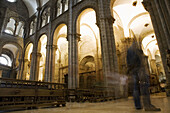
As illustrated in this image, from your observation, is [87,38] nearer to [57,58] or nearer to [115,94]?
[57,58]

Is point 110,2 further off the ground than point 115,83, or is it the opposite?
point 110,2

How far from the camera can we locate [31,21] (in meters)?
20.0

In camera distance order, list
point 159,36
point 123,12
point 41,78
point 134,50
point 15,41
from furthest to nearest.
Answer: point 41,78, point 15,41, point 123,12, point 159,36, point 134,50

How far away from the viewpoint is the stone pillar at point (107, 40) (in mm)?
8289

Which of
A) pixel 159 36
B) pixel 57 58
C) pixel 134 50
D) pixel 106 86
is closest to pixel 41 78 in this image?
pixel 57 58

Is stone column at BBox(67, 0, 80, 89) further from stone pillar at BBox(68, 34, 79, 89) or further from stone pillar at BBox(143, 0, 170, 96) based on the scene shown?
stone pillar at BBox(143, 0, 170, 96)


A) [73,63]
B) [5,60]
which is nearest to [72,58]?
[73,63]

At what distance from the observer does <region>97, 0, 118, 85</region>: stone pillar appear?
8289mm

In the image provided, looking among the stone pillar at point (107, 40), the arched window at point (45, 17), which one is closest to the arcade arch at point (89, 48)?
the arched window at point (45, 17)

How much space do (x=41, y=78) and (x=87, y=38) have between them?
11.3 meters

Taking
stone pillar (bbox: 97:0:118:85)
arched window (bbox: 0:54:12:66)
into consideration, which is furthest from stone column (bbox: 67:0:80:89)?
arched window (bbox: 0:54:12:66)

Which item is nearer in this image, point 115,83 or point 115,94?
point 115,94

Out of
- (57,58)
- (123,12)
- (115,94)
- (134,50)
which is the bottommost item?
Answer: (115,94)

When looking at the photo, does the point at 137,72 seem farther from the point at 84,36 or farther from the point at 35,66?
the point at 84,36
